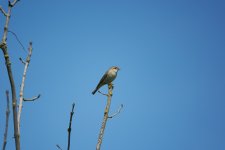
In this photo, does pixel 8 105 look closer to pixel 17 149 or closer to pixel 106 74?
pixel 17 149

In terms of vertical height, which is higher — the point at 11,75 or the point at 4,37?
the point at 4,37

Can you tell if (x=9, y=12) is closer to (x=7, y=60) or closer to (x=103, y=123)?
(x=7, y=60)

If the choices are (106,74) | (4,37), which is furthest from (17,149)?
(106,74)

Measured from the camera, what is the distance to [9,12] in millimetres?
2455

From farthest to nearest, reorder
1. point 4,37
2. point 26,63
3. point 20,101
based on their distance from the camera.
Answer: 1. point 26,63
2. point 20,101
3. point 4,37

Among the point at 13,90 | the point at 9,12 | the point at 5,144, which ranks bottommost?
the point at 5,144

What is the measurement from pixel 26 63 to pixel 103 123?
76.5 inches

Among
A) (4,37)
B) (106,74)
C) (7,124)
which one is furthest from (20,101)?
(106,74)

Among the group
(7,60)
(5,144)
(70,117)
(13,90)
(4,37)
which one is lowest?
(5,144)

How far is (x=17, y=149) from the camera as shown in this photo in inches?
76.0

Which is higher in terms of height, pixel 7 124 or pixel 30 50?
pixel 30 50

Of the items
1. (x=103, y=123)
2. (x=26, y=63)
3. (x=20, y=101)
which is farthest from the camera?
(x=26, y=63)

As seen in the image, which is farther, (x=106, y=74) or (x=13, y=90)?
(x=106, y=74)

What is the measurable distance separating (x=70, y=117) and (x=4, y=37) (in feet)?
2.67
